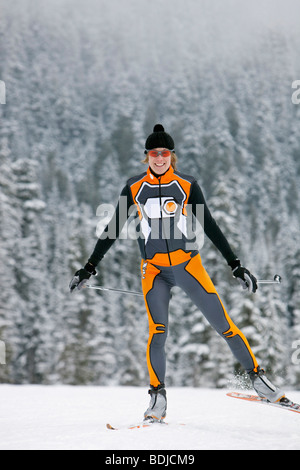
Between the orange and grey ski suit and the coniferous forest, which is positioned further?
the coniferous forest

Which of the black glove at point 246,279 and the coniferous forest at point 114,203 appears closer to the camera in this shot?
the black glove at point 246,279

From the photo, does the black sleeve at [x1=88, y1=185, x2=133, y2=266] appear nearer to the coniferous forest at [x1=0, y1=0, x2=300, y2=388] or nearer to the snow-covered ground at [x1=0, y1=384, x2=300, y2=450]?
the snow-covered ground at [x1=0, y1=384, x2=300, y2=450]

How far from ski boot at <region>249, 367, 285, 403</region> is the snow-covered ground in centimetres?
26

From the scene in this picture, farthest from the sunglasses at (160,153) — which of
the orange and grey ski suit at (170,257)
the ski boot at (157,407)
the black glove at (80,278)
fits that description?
the ski boot at (157,407)

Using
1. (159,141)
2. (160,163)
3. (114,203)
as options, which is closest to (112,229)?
(160,163)

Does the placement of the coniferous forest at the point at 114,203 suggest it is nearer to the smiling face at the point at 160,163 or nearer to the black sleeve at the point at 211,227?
the black sleeve at the point at 211,227

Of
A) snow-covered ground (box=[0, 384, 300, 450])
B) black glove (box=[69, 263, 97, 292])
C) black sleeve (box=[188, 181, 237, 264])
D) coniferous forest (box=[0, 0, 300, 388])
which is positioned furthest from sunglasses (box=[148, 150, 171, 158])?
coniferous forest (box=[0, 0, 300, 388])

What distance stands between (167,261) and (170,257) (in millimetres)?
49

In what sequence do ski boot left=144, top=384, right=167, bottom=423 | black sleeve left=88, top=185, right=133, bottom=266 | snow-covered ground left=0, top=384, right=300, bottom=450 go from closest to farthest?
snow-covered ground left=0, top=384, right=300, bottom=450 → ski boot left=144, top=384, right=167, bottom=423 → black sleeve left=88, top=185, right=133, bottom=266

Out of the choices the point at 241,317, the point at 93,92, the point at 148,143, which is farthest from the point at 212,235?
the point at 93,92

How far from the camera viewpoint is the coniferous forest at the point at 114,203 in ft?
86.2

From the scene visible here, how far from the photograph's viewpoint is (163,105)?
17888 centimetres

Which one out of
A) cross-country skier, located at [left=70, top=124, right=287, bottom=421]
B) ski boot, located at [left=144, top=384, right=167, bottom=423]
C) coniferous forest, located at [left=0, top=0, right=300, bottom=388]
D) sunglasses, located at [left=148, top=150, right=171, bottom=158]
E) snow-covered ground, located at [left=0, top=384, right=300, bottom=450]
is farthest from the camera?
coniferous forest, located at [left=0, top=0, right=300, bottom=388]

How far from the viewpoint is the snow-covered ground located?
3.59m
